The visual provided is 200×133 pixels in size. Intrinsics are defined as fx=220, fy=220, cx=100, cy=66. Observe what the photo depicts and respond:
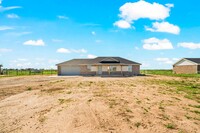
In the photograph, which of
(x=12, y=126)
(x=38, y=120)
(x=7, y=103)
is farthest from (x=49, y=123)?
(x=7, y=103)

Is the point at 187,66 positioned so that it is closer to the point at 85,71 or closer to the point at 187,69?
the point at 187,69

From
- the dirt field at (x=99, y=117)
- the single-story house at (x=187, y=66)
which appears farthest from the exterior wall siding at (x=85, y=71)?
the dirt field at (x=99, y=117)

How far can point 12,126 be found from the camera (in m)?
9.23

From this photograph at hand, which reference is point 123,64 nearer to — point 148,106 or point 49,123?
point 148,106

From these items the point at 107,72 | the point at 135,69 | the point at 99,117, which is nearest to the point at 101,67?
the point at 107,72

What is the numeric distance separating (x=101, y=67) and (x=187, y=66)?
25.6 metres

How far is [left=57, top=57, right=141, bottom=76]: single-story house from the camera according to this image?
162 feet

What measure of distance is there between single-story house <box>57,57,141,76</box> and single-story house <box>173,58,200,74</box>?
16.6 m

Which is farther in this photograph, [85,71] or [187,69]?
[187,69]

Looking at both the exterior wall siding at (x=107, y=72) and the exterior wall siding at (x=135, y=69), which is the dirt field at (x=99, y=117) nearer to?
the exterior wall siding at (x=107, y=72)

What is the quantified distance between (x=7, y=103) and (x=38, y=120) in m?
4.82

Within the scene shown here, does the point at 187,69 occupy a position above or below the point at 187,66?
below

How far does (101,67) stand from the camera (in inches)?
1960

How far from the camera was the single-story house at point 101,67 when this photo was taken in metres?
49.5
